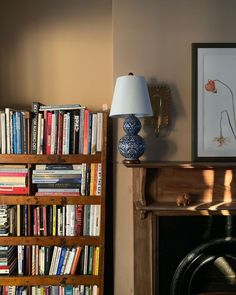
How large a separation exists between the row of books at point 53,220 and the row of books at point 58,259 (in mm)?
95

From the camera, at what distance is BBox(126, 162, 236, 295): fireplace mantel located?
5.60 ft

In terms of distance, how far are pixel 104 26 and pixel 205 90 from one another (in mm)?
847

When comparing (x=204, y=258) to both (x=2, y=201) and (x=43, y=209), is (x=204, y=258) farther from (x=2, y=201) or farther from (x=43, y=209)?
(x=2, y=201)

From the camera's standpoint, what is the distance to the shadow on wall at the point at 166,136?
183cm

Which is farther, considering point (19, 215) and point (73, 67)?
point (73, 67)

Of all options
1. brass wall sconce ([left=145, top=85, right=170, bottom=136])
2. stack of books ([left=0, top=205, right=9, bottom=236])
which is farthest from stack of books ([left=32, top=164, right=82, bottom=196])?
brass wall sconce ([left=145, top=85, right=170, bottom=136])

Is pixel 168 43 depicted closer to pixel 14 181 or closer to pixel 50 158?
pixel 50 158

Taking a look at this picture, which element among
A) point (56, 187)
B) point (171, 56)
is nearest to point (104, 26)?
point (171, 56)

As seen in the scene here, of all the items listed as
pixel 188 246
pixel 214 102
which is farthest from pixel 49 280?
pixel 214 102

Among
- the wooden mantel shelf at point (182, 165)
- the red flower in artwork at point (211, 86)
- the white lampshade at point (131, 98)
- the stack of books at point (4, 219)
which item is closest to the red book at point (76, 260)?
the stack of books at point (4, 219)

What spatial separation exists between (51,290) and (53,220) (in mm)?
439

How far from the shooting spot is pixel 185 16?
5.97ft

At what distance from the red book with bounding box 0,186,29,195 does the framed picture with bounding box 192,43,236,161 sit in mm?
1058

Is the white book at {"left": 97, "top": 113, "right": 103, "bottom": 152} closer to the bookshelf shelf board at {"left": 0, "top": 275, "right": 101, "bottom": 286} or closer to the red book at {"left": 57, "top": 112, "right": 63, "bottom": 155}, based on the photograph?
the red book at {"left": 57, "top": 112, "right": 63, "bottom": 155}
